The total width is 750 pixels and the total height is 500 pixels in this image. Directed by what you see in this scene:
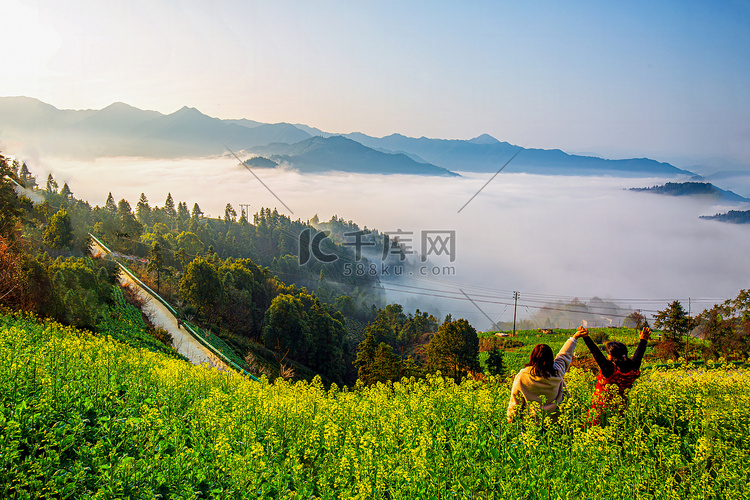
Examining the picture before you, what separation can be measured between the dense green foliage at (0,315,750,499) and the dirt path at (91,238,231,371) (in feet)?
56.6

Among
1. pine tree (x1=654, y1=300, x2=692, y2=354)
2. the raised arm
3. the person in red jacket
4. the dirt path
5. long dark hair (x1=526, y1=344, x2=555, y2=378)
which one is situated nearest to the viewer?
long dark hair (x1=526, y1=344, x2=555, y2=378)

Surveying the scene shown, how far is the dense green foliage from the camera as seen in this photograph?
4.98 m

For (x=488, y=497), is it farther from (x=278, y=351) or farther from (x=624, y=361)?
(x=278, y=351)

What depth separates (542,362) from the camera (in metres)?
6.02

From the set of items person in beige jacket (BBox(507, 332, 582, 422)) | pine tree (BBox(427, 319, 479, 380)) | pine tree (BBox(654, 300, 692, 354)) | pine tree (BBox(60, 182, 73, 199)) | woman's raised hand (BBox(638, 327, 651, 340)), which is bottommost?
pine tree (BBox(427, 319, 479, 380))

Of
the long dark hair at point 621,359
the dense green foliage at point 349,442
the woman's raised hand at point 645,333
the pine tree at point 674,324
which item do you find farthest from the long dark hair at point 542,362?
the pine tree at point 674,324

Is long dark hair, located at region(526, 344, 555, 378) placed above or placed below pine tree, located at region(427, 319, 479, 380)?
above

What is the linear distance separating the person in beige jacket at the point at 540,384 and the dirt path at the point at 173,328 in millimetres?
20091

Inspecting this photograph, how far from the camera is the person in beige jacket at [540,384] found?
19.8 ft

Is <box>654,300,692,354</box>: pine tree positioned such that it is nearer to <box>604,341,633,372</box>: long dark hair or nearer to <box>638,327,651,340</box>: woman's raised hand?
<box>638,327,651,340</box>: woman's raised hand

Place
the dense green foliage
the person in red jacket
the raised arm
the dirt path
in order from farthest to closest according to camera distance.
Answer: the dirt path < the raised arm < the person in red jacket < the dense green foliage

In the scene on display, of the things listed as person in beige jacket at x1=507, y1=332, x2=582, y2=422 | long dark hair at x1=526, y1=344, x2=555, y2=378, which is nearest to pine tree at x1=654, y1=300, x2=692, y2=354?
person in beige jacket at x1=507, y1=332, x2=582, y2=422

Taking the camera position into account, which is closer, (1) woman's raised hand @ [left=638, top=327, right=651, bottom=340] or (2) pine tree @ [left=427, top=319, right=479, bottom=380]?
(1) woman's raised hand @ [left=638, top=327, right=651, bottom=340]

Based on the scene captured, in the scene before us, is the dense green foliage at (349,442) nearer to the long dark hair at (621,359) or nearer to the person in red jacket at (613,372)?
the person in red jacket at (613,372)
